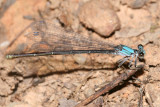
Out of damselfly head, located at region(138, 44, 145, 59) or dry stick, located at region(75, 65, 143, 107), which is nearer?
dry stick, located at region(75, 65, 143, 107)

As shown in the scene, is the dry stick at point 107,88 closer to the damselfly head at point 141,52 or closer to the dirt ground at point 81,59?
the dirt ground at point 81,59

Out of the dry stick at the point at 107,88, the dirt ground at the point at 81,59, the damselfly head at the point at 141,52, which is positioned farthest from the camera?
the damselfly head at the point at 141,52

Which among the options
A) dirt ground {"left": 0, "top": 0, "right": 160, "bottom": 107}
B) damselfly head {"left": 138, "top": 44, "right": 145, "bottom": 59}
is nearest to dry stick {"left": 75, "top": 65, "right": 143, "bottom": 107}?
dirt ground {"left": 0, "top": 0, "right": 160, "bottom": 107}

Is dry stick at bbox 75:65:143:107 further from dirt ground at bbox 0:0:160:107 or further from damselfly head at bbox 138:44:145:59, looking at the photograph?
damselfly head at bbox 138:44:145:59

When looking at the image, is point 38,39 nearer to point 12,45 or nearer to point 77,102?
point 12,45

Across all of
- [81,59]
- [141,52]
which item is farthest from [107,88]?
[81,59]

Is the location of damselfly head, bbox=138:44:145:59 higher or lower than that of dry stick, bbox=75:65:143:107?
higher

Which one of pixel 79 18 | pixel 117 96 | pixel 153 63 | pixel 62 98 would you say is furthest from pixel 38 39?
pixel 153 63

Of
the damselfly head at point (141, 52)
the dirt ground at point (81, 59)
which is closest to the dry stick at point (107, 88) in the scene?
the dirt ground at point (81, 59)

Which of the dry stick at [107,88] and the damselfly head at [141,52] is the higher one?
the damselfly head at [141,52]

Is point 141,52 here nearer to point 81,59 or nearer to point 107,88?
point 107,88
